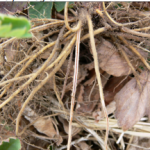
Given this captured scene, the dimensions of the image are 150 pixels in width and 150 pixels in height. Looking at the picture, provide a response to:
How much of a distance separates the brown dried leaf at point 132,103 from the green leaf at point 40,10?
1.25ft

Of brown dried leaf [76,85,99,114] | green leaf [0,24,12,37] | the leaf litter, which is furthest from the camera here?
brown dried leaf [76,85,99,114]

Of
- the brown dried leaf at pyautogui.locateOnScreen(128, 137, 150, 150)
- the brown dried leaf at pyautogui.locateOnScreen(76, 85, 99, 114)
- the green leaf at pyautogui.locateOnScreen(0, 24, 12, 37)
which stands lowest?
the brown dried leaf at pyautogui.locateOnScreen(128, 137, 150, 150)

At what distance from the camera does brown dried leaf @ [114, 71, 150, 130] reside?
53 cm

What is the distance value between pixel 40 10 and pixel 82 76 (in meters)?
0.28

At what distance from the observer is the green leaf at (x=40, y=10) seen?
0.50 m

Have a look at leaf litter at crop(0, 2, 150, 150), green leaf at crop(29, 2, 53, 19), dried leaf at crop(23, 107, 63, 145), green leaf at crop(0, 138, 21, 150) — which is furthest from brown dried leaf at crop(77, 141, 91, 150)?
green leaf at crop(29, 2, 53, 19)

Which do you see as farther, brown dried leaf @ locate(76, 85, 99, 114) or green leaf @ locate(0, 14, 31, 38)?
brown dried leaf @ locate(76, 85, 99, 114)

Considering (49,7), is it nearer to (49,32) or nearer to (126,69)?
(49,32)

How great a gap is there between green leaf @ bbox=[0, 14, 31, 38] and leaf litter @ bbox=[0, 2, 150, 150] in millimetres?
274

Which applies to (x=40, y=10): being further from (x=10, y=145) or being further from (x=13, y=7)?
(x=10, y=145)

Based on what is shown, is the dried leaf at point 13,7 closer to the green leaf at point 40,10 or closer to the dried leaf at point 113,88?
the green leaf at point 40,10

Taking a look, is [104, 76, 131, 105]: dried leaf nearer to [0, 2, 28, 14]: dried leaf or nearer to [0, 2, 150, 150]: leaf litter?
[0, 2, 150, 150]: leaf litter

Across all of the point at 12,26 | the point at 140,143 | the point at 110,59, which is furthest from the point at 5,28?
the point at 140,143

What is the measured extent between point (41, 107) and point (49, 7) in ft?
1.29
